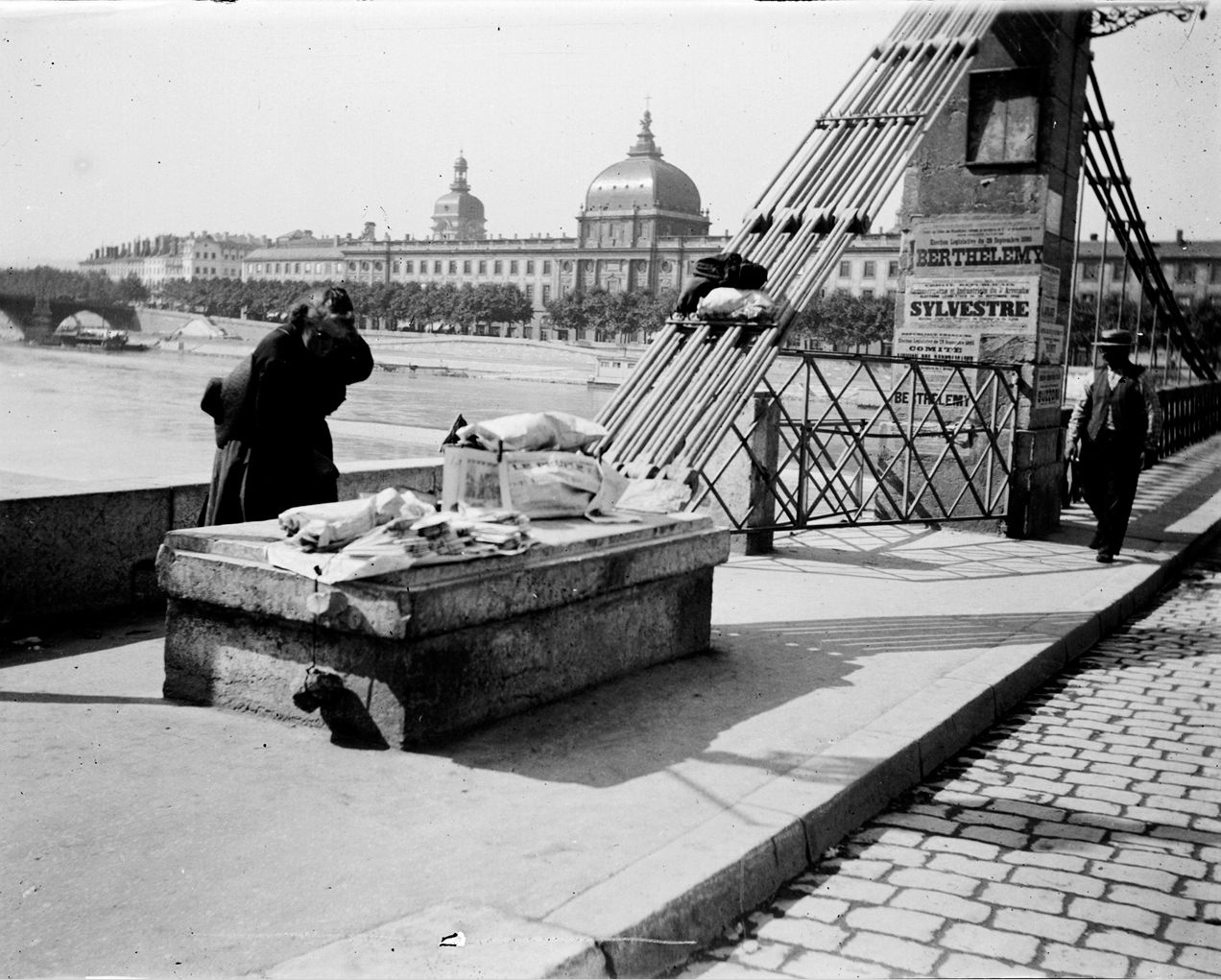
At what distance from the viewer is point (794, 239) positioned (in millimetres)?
8586

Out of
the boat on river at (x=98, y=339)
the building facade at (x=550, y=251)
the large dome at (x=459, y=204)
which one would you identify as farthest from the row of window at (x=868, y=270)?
the large dome at (x=459, y=204)

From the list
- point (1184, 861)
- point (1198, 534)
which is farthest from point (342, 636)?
point (1198, 534)

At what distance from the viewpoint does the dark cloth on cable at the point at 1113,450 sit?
30.3 ft

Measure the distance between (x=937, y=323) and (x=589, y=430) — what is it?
5.90 metres

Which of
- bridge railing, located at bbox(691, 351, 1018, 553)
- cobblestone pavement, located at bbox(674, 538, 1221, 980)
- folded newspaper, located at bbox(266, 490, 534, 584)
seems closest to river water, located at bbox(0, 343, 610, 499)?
folded newspaper, located at bbox(266, 490, 534, 584)

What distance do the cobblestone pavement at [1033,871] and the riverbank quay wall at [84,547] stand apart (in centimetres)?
354

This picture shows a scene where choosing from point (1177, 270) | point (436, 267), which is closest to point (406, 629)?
point (1177, 270)

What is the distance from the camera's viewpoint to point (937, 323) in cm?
1045

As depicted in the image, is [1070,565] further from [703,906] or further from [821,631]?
[703,906]

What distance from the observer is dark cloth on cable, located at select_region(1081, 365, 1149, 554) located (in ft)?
30.3

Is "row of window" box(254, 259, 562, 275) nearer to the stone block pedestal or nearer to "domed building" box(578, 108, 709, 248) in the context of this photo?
"domed building" box(578, 108, 709, 248)

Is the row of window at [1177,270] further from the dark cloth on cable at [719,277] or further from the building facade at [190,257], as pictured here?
the dark cloth on cable at [719,277]

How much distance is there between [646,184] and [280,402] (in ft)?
369

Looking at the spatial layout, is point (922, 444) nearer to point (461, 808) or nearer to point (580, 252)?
point (461, 808)
